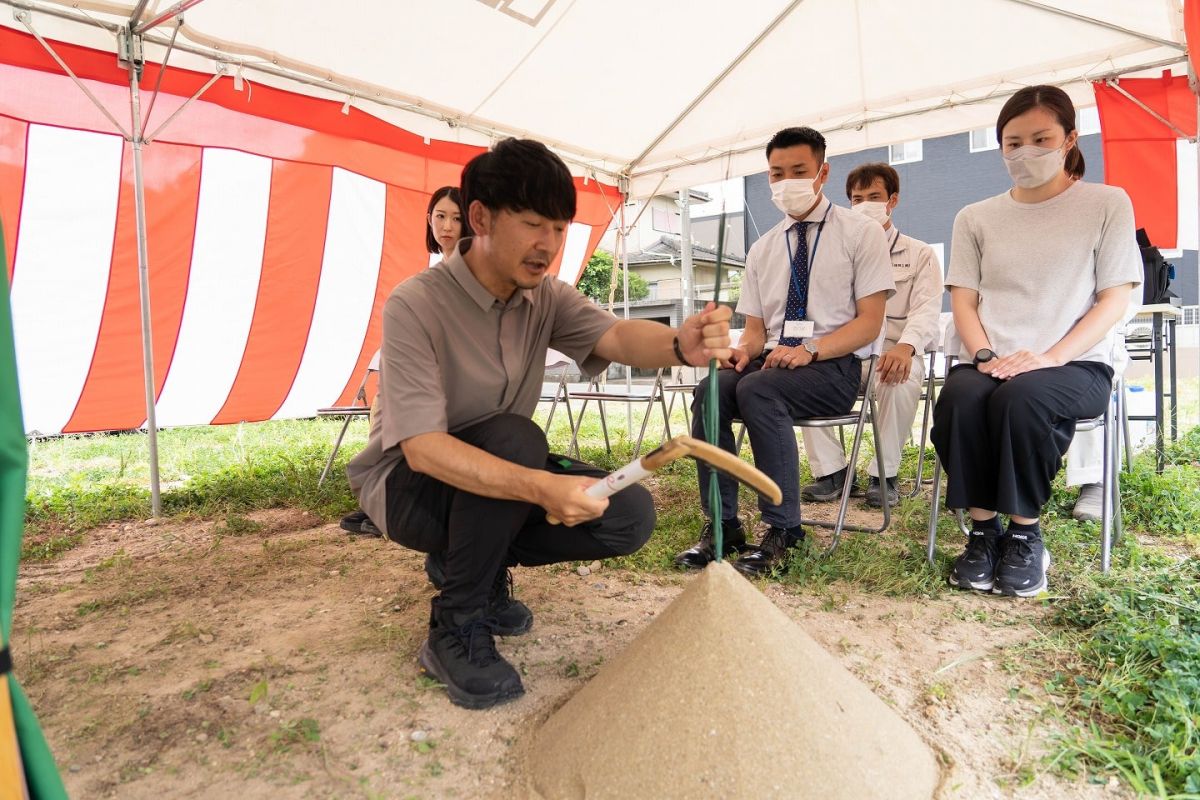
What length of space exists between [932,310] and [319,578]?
2.91 metres

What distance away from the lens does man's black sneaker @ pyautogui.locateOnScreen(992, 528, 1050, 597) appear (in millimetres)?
2148

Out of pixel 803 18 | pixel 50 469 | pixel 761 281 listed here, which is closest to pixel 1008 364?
pixel 761 281

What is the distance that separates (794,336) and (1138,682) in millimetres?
1551

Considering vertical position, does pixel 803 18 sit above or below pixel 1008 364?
above

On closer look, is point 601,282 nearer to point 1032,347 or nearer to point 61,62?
point 61,62

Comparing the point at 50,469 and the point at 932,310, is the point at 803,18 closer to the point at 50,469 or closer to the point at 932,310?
the point at 932,310

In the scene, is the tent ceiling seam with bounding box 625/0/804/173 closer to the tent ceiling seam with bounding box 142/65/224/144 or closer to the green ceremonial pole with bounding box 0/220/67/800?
the tent ceiling seam with bounding box 142/65/224/144

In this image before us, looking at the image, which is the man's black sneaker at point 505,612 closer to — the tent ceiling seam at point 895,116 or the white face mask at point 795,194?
the white face mask at point 795,194

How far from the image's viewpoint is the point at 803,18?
4133mm

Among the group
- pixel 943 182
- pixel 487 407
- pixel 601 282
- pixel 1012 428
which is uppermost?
pixel 943 182

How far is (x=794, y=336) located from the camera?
2.75m

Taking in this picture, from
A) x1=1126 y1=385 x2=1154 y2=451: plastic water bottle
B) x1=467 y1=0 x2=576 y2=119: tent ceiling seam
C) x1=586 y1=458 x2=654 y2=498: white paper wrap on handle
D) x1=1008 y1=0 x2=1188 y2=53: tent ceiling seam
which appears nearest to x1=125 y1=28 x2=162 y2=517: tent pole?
x1=467 y1=0 x2=576 y2=119: tent ceiling seam

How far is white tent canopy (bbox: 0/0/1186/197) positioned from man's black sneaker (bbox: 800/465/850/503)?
72.3 inches

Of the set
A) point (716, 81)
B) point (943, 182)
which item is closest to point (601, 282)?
point (943, 182)
